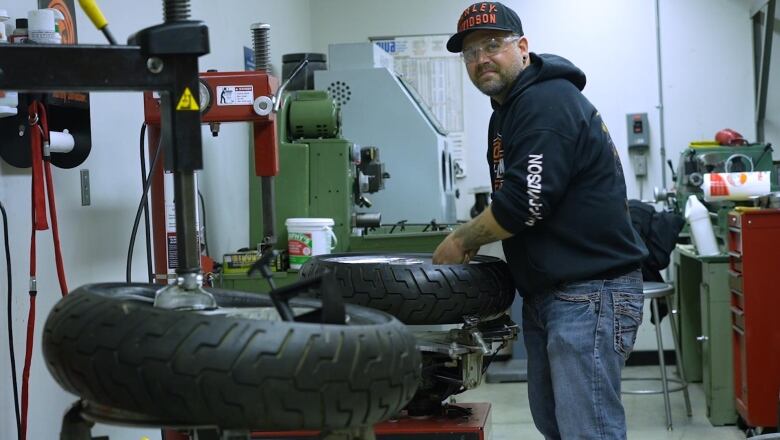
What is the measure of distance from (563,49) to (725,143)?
1.40 meters

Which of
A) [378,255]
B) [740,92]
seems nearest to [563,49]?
[740,92]

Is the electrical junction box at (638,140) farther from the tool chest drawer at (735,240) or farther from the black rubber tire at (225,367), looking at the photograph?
the black rubber tire at (225,367)

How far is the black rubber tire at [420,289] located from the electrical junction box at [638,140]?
3.94m

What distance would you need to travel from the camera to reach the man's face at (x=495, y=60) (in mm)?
2336

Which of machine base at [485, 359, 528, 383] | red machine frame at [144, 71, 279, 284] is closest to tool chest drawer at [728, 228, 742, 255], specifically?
machine base at [485, 359, 528, 383]

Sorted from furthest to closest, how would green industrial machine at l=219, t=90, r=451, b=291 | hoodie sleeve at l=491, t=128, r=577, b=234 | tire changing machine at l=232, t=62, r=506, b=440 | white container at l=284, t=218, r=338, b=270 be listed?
green industrial machine at l=219, t=90, r=451, b=291, tire changing machine at l=232, t=62, r=506, b=440, white container at l=284, t=218, r=338, b=270, hoodie sleeve at l=491, t=128, r=577, b=234

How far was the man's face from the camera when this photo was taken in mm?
2336

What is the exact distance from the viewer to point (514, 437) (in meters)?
4.21

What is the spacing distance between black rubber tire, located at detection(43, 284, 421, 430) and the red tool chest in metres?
2.95

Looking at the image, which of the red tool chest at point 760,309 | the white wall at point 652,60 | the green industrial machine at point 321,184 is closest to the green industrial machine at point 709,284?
the red tool chest at point 760,309

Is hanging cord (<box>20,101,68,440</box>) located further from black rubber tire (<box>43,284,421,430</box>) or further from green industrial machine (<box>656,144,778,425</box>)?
green industrial machine (<box>656,144,778,425</box>)

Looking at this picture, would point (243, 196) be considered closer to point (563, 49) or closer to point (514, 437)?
point (514, 437)

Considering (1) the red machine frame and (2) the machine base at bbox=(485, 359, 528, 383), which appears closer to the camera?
(1) the red machine frame

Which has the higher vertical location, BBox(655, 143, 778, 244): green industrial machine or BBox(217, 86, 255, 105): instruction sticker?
BBox(217, 86, 255, 105): instruction sticker
